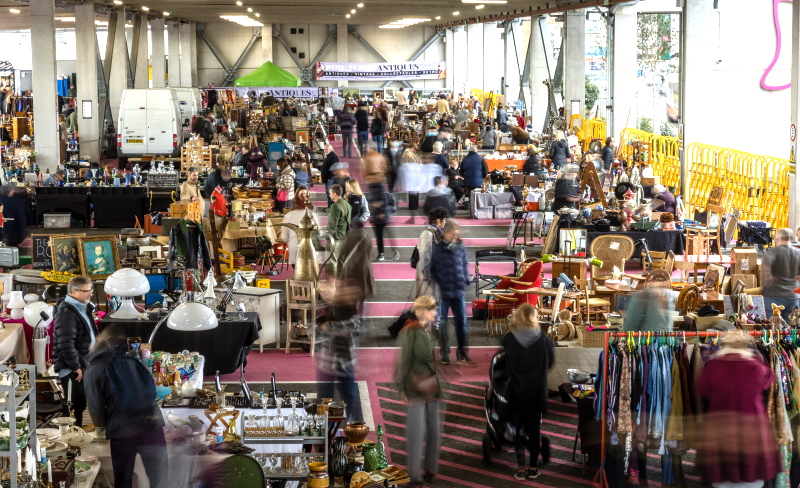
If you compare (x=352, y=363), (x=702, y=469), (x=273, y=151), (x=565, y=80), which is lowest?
(x=702, y=469)

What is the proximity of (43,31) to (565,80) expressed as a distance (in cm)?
1277

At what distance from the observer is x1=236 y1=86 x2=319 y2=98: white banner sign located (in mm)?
38719

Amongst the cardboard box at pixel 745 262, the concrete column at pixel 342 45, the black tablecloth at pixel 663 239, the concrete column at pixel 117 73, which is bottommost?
the cardboard box at pixel 745 262

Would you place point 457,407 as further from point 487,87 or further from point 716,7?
point 487,87

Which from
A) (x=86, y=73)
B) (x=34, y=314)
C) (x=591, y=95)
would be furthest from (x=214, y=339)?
(x=591, y=95)

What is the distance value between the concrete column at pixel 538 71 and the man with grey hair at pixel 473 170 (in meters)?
11.1

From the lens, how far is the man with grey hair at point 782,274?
1059 centimetres

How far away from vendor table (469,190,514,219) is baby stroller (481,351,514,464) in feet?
40.3

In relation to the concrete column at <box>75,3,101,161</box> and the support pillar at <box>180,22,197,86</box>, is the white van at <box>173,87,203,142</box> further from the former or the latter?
the support pillar at <box>180,22,197,86</box>

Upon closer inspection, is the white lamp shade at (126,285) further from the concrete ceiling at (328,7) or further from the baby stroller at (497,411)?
the concrete ceiling at (328,7)

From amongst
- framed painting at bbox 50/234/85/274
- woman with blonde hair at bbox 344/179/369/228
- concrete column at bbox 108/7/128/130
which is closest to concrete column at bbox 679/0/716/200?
woman with blonde hair at bbox 344/179/369/228

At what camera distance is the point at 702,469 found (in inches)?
292

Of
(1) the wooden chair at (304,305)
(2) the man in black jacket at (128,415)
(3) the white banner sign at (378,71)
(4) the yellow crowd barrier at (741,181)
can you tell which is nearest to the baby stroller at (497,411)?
(2) the man in black jacket at (128,415)

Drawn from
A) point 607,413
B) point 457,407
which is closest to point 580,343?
point 457,407
